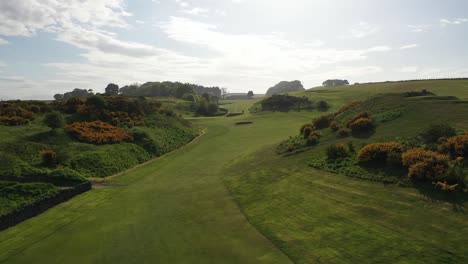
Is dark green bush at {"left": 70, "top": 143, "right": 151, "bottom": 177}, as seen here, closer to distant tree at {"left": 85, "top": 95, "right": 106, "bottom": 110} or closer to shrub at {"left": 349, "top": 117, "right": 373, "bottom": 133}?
distant tree at {"left": 85, "top": 95, "right": 106, "bottom": 110}

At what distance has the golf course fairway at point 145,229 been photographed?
16.3m

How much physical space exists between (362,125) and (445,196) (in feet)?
53.8

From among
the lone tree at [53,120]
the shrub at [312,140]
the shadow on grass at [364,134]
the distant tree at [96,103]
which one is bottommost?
the shrub at [312,140]

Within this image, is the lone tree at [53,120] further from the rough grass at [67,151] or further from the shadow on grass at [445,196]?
the shadow on grass at [445,196]

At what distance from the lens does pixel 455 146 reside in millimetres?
22062

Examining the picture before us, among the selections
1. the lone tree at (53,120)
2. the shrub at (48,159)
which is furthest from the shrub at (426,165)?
the lone tree at (53,120)

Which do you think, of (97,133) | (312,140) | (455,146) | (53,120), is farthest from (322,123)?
(53,120)

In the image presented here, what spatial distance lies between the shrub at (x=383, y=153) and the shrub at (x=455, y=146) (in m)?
2.71

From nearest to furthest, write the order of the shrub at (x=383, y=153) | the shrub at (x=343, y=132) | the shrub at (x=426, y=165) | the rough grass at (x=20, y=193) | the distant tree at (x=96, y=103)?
the shrub at (x=426, y=165) → the rough grass at (x=20, y=193) → the shrub at (x=383, y=153) → the shrub at (x=343, y=132) → the distant tree at (x=96, y=103)

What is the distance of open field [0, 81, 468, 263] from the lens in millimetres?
15141

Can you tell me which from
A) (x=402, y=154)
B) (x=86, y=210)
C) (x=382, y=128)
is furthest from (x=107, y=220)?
(x=382, y=128)

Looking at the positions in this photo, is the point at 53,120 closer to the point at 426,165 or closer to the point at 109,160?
the point at 109,160

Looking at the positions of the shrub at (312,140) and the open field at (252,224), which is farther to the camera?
the shrub at (312,140)

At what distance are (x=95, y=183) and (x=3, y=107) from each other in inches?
1140
